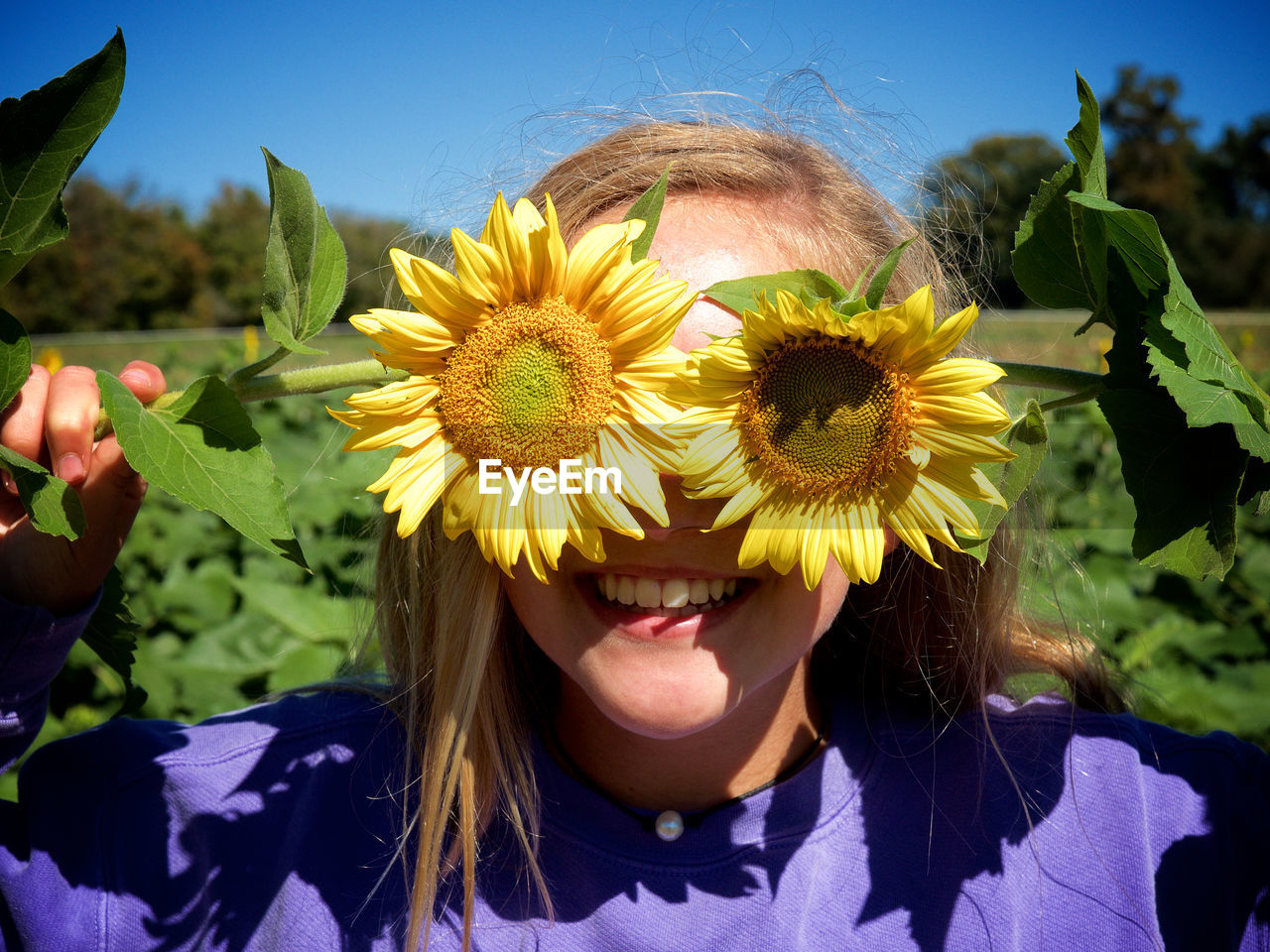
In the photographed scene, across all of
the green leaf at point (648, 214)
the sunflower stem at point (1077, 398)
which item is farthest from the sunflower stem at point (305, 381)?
the sunflower stem at point (1077, 398)

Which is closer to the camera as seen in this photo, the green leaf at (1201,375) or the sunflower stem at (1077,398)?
the green leaf at (1201,375)

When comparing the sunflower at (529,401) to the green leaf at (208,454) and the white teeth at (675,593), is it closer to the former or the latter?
the green leaf at (208,454)

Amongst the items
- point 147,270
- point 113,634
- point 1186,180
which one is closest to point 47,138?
point 113,634

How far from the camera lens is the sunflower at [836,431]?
1071 mm

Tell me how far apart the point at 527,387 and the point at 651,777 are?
0.92 m

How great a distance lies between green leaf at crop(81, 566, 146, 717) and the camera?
62.9 inches

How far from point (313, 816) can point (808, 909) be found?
91 cm

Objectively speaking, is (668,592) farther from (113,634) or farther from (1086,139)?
(113,634)

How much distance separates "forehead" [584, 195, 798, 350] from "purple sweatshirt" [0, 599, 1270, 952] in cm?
93

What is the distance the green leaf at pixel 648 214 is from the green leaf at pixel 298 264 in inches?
15.7

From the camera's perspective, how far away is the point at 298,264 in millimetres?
1250

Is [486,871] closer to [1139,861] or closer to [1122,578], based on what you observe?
[1139,861]

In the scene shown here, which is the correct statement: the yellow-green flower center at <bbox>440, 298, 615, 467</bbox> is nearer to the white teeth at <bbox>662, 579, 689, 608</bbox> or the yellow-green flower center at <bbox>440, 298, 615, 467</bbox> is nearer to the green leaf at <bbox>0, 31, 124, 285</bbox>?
the white teeth at <bbox>662, 579, 689, 608</bbox>

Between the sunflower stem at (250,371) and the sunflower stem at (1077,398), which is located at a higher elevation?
the sunflower stem at (1077,398)
